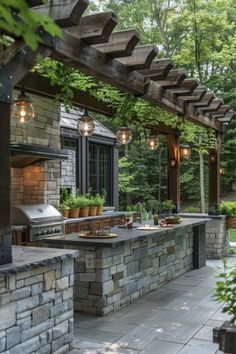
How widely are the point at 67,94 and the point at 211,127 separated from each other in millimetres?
4692

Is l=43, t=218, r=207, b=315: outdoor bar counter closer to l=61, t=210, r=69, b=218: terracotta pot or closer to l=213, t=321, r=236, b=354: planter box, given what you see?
l=61, t=210, r=69, b=218: terracotta pot

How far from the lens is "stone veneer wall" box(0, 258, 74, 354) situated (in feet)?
10.1

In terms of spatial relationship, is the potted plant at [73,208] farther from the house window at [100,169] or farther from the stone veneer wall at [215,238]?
the stone veneer wall at [215,238]

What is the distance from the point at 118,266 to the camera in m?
5.23

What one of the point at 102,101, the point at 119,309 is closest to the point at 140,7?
the point at 102,101

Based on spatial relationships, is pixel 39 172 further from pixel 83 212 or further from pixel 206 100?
pixel 206 100

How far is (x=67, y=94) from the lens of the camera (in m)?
4.84

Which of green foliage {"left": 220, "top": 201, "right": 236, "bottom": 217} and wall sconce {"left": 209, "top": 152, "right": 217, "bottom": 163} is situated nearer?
green foliage {"left": 220, "top": 201, "right": 236, "bottom": 217}

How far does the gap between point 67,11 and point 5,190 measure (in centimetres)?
140

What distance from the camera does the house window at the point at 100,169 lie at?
37.3 feet

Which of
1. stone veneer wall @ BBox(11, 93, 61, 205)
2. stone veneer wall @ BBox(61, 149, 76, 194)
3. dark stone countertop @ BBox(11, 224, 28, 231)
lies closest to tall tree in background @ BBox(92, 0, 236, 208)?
stone veneer wall @ BBox(61, 149, 76, 194)

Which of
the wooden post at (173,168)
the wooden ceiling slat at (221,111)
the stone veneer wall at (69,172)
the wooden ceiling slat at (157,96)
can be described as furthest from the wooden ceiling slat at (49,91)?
the wooden post at (173,168)

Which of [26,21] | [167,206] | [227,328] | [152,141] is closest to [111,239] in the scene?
[227,328]

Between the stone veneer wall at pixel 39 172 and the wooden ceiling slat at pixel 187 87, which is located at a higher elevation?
the wooden ceiling slat at pixel 187 87
